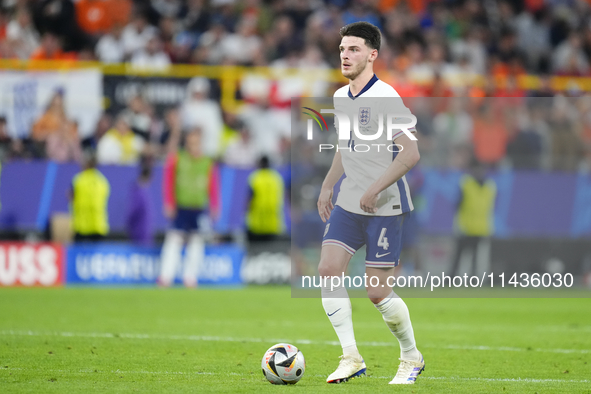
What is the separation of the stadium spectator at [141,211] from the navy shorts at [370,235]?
30.2 ft

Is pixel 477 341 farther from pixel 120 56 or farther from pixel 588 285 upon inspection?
pixel 120 56

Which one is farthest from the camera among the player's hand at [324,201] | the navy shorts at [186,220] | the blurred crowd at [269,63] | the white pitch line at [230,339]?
the blurred crowd at [269,63]

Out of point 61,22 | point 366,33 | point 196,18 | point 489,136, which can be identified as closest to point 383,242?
point 366,33

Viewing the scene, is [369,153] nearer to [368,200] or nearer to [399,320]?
[368,200]

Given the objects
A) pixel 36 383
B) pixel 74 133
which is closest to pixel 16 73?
pixel 74 133

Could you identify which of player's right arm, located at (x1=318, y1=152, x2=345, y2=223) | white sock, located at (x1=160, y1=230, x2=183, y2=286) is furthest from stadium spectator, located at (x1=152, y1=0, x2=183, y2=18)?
player's right arm, located at (x1=318, y1=152, x2=345, y2=223)

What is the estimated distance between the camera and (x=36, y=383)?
616cm

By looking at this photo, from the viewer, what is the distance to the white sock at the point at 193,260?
49.8ft

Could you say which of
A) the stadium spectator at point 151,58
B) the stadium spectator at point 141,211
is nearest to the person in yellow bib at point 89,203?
the stadium spectator at point 141,211

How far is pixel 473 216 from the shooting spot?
53.6ft

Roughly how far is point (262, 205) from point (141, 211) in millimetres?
2136

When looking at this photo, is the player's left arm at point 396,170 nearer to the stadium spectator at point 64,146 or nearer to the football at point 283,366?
the football at point 283,366

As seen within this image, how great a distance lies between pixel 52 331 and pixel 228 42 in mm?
10320

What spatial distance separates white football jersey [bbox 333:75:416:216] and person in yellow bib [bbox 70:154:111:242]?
928cm
